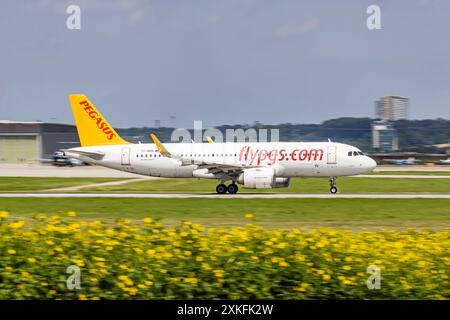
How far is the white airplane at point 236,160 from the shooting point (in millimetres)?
47438

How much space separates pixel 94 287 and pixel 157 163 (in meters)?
40.9

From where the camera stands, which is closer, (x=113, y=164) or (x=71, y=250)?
(x=71, y=250)

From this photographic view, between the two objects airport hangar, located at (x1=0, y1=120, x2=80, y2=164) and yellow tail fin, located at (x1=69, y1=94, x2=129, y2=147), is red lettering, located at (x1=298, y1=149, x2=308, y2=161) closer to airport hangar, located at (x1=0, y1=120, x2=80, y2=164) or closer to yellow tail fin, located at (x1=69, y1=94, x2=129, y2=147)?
yellow tail fin, located at (x1=69, y1=94, x2=129, y2=147)

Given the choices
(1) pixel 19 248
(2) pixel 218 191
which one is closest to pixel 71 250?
(1) pixel 19 248

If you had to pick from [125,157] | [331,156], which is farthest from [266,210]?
[125,157]

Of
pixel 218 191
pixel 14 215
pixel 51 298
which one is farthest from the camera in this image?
pixel 218 191

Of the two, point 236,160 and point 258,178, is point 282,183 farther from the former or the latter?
point 236,160

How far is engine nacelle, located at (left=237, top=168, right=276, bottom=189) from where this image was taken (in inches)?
1797

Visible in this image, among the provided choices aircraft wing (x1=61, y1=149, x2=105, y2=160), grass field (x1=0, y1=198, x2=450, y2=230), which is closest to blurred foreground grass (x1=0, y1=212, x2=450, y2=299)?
grass field (x1=0, y1=198, x2=450, y2=230)

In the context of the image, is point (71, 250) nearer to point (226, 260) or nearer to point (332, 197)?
point (226, 260)

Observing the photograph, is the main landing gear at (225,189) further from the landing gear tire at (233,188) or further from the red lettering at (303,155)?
the red lettering at (303,155)

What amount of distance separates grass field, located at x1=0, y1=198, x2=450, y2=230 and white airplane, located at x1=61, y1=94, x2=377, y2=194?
19.5 feet

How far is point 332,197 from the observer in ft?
141

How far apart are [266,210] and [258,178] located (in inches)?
445
